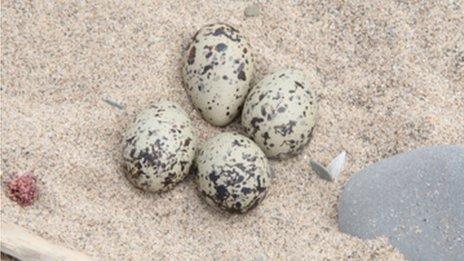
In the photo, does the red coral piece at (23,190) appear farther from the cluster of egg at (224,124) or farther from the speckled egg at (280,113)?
the speckled egg at (280,113)

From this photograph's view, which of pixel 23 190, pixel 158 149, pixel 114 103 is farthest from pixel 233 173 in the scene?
pixel 23 190

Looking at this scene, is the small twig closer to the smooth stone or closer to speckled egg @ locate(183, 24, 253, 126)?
speckled egg @ locate(183, 24, 253, 126)

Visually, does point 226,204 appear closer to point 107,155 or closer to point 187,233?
point 187,233

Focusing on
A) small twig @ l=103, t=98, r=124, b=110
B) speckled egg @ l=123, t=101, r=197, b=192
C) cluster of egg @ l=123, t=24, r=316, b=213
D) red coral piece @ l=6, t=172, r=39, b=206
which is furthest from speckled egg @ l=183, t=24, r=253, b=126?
red coral piece @ l=6, t=172, r=39, b=206

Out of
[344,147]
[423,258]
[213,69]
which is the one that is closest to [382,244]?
[423,258]

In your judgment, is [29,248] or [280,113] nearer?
[29,248]

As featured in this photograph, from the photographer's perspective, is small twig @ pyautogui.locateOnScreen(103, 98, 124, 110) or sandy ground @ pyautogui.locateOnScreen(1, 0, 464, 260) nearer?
sandy ground @ pyautogui.locateOnScreen(1, 0, 464, 260)

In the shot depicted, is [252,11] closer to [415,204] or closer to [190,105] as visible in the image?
[190,105]
